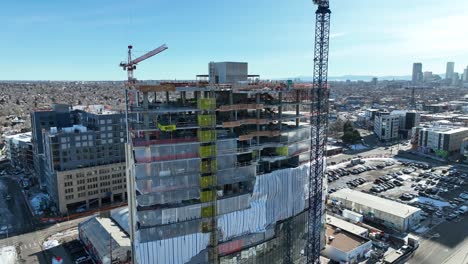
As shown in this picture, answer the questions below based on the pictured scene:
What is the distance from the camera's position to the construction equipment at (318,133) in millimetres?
58188

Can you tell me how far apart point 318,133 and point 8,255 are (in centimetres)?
6368

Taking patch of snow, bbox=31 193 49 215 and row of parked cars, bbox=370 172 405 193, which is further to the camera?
row of parked cars, bbox=370 172 405 193

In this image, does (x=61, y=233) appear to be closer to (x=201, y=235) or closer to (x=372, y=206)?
(x=201, y=235)

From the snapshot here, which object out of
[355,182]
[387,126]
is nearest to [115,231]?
[355,182]

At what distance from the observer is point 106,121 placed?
95.1m

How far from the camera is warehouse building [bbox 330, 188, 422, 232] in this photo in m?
77.4

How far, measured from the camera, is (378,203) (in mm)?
85125

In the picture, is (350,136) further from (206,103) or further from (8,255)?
(8,255)

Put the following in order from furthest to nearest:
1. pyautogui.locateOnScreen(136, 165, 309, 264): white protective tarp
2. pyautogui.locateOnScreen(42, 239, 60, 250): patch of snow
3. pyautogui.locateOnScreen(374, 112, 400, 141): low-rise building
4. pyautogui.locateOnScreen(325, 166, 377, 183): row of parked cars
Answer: pyautogui.locateOnScreen(374, 112, 400, 141): low-rise building < pyautogui.locateOnScreen(325, 166, 377, 183): row of parked cars < pyautogui.locateOnScreen(42, 239, 60, 250): patch of snow < pyautogui.locateOnScreen(136, 165, 309, 264): white protective tarp

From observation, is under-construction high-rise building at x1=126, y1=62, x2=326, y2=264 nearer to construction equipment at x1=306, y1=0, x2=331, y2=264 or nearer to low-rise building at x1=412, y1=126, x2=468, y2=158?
construction equipment at x1=306, y1=0, x2=331, y2=264

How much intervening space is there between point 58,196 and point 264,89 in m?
65.0

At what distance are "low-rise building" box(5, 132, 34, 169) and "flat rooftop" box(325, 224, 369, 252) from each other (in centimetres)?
10335

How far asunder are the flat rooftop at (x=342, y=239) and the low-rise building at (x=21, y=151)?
339 ft

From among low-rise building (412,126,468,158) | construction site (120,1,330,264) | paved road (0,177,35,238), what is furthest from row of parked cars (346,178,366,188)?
paved road (0,177,35,238)
